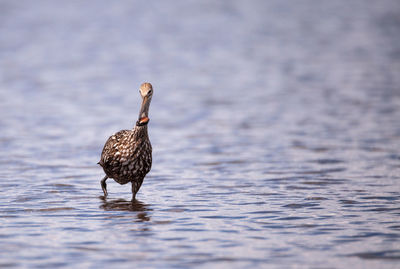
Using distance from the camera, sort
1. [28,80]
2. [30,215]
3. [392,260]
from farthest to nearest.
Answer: [28,80] < [30,215] < [392,260]

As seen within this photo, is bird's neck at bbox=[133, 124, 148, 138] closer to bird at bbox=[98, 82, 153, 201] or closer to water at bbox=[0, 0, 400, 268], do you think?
bird at bbox=[98, 82, 153, 201]

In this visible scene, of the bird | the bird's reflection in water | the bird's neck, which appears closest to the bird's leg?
the bird's reflection in water

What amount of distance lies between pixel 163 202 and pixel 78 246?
243 centimetres

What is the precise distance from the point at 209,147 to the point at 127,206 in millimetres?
4312

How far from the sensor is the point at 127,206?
10.6 metres

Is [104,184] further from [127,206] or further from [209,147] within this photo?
[209,147]

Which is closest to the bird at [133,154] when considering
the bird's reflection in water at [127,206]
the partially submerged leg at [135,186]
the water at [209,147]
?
the partially submerged leg at [135,186]

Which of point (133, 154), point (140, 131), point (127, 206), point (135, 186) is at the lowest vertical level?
point (127, 206)

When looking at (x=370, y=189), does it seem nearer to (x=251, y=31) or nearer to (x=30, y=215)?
(x=30, y=215)

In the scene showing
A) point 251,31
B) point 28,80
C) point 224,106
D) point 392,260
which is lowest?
point 392,260

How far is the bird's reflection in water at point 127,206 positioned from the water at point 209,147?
1.1 inches

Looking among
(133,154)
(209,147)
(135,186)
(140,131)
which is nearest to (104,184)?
(135,186)

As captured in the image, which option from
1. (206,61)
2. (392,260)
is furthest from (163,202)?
(206,61)

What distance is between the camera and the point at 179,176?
12406 mm
